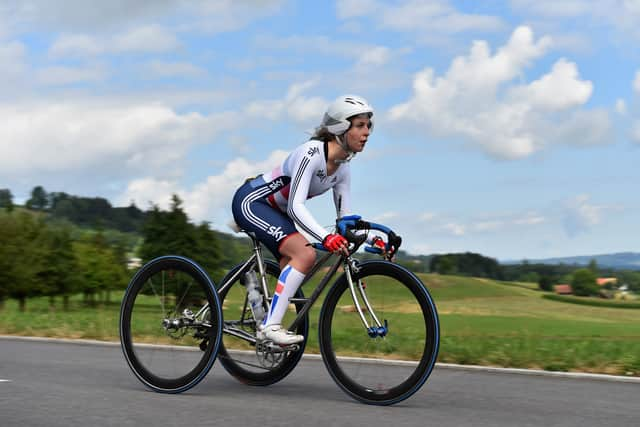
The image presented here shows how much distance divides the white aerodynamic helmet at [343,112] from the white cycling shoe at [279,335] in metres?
1.39

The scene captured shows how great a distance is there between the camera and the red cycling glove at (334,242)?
16.4 ft

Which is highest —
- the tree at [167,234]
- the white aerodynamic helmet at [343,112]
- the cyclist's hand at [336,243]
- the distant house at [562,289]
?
the tree at [167,234]

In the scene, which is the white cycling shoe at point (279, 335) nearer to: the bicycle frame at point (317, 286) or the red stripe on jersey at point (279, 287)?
the bicycle frame at point (317, 286)

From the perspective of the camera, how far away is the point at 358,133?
5.31 metres

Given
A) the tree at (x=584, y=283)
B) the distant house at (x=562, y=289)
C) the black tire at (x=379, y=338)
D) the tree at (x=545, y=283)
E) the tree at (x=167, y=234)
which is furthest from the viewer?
the tree at (x=167, y=234)

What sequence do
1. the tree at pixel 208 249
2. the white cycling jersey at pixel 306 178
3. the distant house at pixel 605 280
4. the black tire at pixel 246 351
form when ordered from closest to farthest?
the white cycling jersey at pixel 306 178
the black tire at pixel 246 351
the distant house at pixel 605 280
the tree at pixel 208 249

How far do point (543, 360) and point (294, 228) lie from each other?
3.09m

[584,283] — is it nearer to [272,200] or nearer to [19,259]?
[19,259]

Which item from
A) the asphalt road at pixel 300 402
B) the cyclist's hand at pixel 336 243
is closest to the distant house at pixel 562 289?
the asphalt road at pixel 300 402

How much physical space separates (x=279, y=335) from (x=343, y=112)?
5.13 feet

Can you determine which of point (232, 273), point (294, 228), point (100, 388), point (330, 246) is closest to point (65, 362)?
point (100, 388)

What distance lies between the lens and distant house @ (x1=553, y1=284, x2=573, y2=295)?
245 ft

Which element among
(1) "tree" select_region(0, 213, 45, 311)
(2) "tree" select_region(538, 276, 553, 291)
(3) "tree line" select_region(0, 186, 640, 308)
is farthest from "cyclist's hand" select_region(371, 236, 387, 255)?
(1) "tree" select_region(0, 213, 45, 311)

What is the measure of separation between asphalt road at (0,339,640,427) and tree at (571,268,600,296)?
7171cm
